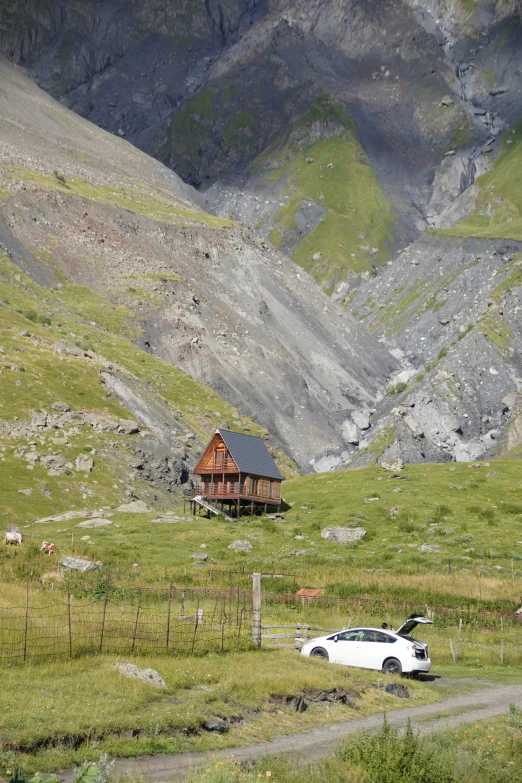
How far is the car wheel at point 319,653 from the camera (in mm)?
34000

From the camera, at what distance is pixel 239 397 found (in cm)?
12950

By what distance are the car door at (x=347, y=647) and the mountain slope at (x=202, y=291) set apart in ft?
295

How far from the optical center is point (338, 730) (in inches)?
918

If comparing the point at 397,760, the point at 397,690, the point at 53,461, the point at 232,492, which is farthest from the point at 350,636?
the point at 53,461

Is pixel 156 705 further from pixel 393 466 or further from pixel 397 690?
pixel 393 466

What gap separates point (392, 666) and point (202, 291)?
392ft

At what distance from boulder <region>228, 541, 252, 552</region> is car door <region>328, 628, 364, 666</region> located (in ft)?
96.2

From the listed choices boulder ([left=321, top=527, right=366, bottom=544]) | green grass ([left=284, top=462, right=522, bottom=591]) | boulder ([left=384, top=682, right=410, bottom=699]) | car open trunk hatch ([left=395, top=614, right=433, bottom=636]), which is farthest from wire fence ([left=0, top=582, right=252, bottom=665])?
boulder ([left=321, top=527, right=366, bottom=544])

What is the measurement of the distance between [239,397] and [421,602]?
8355 cm

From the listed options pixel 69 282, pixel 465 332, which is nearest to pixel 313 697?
pixel 69 282

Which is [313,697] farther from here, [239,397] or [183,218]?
[183,218]

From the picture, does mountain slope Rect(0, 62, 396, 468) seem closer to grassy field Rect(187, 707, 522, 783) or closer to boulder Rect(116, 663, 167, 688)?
boulder Rect(116, 663, 167, 688)

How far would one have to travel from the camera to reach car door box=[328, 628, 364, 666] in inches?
1314

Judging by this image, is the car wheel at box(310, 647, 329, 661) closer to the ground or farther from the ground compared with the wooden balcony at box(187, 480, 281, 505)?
closer to the ground
